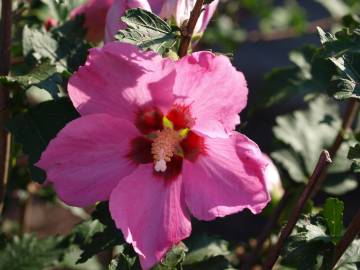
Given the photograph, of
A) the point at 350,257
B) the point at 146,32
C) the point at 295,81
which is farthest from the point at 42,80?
the point at 295,81

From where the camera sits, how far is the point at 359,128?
66.6 inches

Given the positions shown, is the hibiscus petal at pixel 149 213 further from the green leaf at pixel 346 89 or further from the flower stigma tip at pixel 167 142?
the green leaf at pixel 346 89

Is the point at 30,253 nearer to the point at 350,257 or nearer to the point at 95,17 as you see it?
the point at 95,17

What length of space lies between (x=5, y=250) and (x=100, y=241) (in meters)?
0.36

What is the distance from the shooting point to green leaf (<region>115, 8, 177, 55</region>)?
0.95m

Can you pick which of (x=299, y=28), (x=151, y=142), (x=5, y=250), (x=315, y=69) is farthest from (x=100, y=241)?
(x=299, y=28)

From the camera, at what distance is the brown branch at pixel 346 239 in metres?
1.02

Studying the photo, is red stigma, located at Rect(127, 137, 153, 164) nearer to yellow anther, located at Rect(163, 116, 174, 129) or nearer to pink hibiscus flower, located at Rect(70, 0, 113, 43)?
yellow anther, located at Rect(163, 116, 174, 129)

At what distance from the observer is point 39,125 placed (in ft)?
3.66

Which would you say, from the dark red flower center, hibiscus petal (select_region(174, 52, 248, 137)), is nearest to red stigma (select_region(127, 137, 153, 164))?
the dark red flower center

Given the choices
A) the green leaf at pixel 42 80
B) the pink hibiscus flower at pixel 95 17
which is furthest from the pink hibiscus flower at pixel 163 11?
the pink hibiscus flower at pixel 95 17

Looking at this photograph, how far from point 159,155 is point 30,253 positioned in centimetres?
51

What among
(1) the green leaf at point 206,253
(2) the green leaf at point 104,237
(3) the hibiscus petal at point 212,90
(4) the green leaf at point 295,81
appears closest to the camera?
(3) the hibiscus petal at point 212,90

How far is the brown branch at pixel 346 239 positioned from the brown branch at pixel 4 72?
0.56 m
